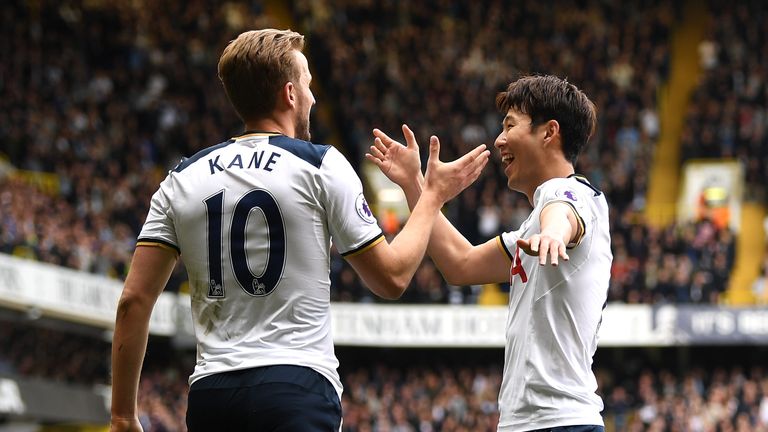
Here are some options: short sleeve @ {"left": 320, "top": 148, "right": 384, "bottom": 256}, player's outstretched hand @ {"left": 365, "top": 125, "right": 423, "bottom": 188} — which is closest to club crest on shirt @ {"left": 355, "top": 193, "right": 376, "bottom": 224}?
short sleeve @ {"left": 320, "top": 148, "right": 384, "bottom": 256}

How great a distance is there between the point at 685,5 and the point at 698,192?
718cm

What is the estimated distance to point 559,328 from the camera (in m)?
4.56

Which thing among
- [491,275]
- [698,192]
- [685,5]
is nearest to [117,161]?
[698,192]

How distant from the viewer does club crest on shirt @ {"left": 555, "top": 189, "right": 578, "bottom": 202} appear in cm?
451

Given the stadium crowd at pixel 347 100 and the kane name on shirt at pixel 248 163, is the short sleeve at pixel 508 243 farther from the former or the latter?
the stadium crowd at pixel 347 100

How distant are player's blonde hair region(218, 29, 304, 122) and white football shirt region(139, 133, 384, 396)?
158 mm

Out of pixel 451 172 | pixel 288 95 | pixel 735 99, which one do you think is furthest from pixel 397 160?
pixel 735 99

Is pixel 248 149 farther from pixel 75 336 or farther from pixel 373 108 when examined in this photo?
pixel 373 108

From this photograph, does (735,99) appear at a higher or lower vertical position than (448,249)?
higher

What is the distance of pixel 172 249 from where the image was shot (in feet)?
13.7

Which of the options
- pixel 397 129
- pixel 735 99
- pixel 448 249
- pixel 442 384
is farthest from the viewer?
pixel 397 129

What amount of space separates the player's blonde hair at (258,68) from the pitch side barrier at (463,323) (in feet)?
61.7

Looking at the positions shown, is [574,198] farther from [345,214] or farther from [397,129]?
[397,129]

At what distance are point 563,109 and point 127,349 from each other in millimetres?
1898
